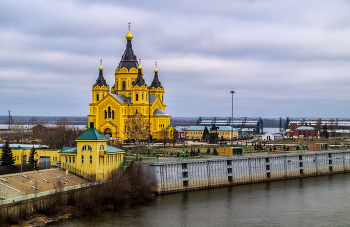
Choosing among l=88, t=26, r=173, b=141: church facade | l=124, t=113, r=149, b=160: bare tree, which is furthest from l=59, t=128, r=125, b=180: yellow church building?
l=88, t=26, r=173, b=141: church facade

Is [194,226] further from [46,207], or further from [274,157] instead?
[274,157]

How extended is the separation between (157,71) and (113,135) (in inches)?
758

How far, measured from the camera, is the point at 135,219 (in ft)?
122

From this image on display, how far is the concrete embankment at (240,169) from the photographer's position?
48.8 metres

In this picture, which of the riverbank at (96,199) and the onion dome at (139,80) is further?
the onion dome at (139,80)

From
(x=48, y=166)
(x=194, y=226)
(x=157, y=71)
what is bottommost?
(x=194, y=226)

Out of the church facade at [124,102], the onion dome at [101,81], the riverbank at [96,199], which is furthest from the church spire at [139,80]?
the riverbank at [96,199]

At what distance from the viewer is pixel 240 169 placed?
56500 millimetres

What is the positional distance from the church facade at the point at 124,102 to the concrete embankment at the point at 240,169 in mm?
28766

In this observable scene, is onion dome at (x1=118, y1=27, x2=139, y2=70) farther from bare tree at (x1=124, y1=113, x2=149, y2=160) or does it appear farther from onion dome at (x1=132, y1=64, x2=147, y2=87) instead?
bare tree at (x1=124, y1=113, x2=149, y2=160)

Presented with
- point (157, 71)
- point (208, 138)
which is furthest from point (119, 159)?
point (157, 71)

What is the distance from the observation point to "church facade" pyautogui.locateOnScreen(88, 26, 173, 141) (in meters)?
82.7

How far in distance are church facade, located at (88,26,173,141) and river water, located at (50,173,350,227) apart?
1298 inches

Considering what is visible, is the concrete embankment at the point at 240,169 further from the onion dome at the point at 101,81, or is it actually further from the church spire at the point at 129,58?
the onion dome at the point at 101,81
